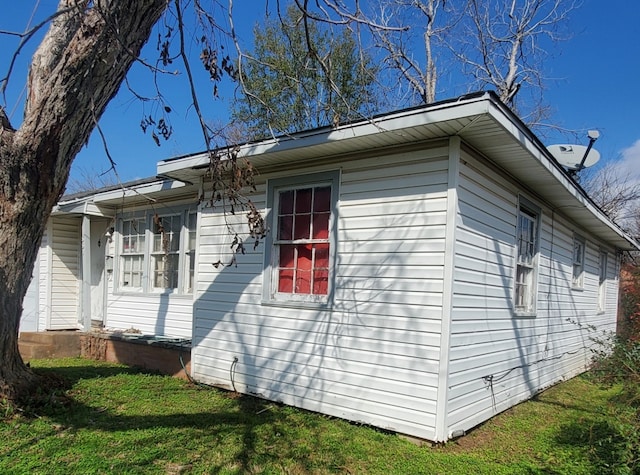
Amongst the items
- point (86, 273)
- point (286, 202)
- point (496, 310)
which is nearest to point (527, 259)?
point (496, 310)

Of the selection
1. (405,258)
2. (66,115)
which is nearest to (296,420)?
(405,258)

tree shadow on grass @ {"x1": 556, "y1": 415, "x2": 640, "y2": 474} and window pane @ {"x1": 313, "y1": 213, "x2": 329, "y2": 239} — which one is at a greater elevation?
window pane @ {"x1": 313, "y1": 213, "x2": 329, "y2": 239}

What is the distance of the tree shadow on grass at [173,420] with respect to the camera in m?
4.11

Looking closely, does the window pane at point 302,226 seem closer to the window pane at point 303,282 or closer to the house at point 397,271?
the house at point 397,271

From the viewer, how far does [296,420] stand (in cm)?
506

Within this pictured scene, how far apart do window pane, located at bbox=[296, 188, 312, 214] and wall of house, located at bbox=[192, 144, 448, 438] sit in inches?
10.4

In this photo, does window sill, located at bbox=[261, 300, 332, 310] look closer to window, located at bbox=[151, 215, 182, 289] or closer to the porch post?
window, located at bbox=[151, 215, 182, 289]

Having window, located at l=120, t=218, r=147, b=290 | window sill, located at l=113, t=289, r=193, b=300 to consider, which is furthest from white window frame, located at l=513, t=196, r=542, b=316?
window, located at l=120, t=218, r=147, b=290

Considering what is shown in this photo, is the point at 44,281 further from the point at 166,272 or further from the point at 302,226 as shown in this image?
the point at 302,226

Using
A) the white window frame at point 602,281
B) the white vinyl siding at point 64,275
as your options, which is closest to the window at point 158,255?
the white vinyl siding at point 64,275

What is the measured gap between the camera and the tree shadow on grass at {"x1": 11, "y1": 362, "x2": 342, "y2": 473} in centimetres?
411

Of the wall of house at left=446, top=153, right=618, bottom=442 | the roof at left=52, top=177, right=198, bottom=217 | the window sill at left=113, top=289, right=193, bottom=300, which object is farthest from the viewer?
the window sill at left=113, top=289, right=193, bottom=300

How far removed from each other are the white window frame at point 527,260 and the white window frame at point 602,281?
5.32m

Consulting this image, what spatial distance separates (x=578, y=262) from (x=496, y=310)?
15.4 feet
